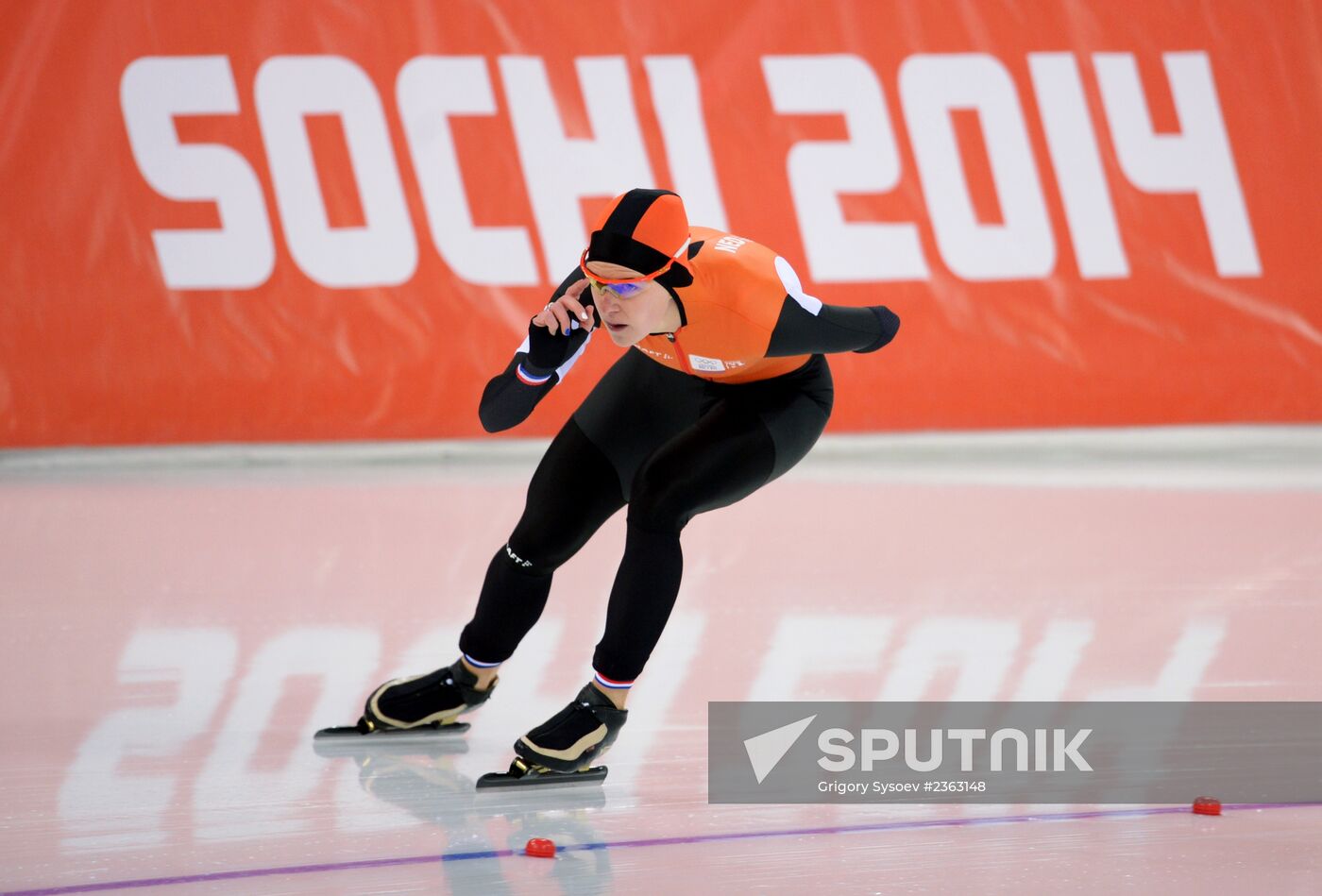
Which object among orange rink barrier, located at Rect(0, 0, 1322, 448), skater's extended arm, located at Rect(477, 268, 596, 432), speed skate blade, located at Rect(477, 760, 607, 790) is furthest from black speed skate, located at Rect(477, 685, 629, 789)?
orange rink barrier, located at Rect(0, 0, 1322, 448)

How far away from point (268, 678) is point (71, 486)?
9.98ft

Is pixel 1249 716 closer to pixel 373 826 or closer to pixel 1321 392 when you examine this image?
pixel 373 826

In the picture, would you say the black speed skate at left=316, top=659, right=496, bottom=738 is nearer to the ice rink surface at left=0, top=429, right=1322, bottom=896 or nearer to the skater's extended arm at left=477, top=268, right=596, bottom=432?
the ice rink surface at left=0, top=429, right=1322, bottom=896

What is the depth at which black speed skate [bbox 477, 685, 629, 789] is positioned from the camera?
9.09 ft

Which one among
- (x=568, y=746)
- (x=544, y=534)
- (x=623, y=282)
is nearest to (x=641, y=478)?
(x=544, y=534)

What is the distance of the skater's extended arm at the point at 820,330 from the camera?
9.28 feet

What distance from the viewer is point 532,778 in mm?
2764

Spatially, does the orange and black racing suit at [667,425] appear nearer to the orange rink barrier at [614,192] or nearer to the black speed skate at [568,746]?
the black speed skate at [568,746]

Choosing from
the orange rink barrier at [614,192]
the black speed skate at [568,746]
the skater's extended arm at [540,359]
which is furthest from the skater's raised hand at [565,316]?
the orange rink barrier at [614,192]

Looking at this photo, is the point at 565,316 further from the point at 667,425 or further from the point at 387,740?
the point at 387,740

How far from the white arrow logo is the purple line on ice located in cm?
30

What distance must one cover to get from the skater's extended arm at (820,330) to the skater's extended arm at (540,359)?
359mm

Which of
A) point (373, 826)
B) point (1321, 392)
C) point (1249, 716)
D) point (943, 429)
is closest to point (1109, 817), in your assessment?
point (1249, 716)

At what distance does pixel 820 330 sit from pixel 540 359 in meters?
0.53
